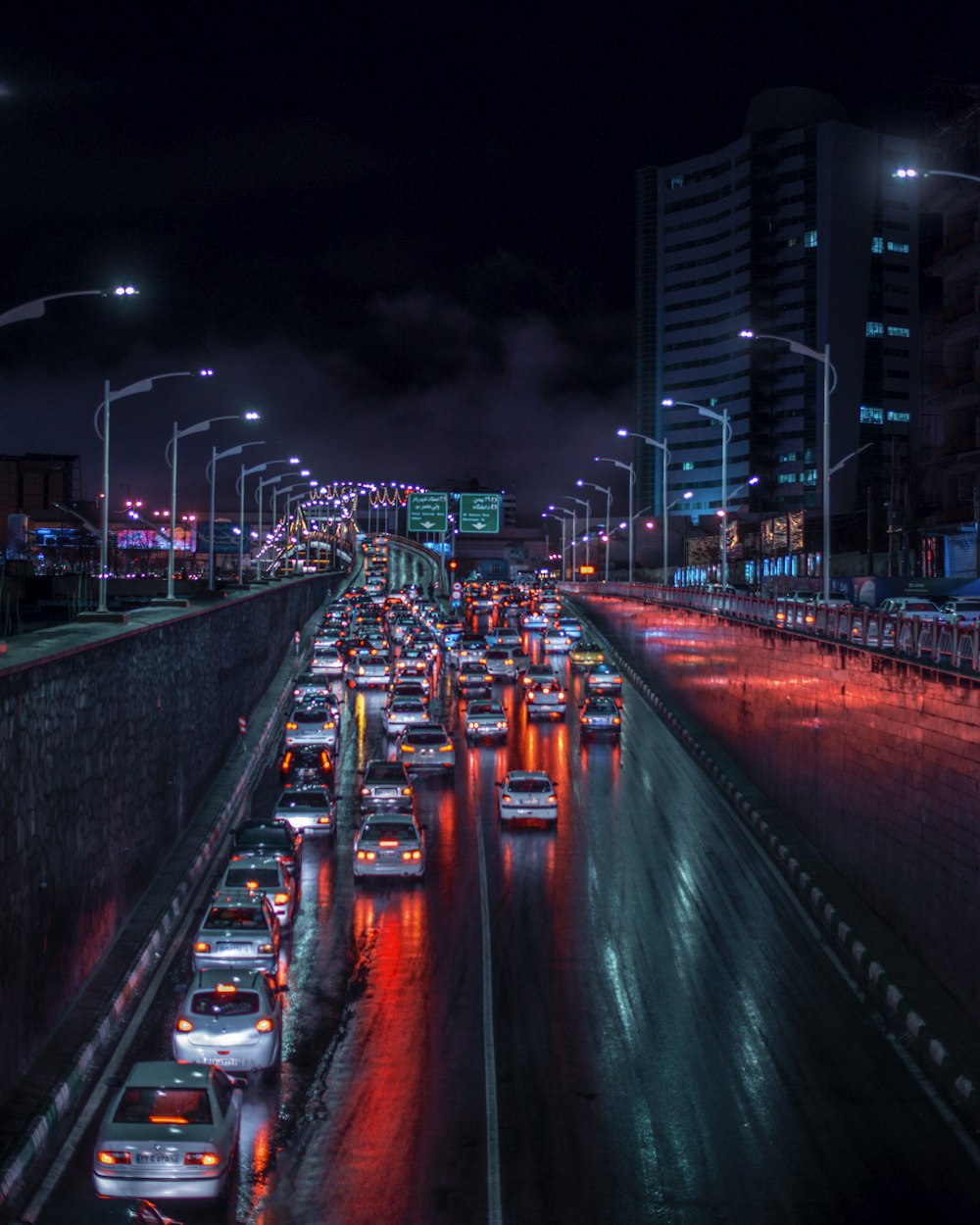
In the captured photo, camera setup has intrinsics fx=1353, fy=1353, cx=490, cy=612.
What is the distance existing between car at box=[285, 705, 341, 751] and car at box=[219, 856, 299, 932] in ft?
56.8

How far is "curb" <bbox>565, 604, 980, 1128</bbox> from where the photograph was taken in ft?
49.5

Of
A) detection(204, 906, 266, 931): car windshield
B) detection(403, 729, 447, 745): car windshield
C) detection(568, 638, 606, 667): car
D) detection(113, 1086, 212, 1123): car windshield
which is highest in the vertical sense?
detection(568, 638, 606, 667): car

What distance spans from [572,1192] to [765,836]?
1838cm

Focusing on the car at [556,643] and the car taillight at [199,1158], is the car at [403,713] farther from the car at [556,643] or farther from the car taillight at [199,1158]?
the car taillight at [199,1158]

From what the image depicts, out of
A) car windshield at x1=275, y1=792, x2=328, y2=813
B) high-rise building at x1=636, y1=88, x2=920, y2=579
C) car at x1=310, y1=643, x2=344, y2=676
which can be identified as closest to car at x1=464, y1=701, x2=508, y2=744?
car windshield at x1=275, y1=792, x2=328, y2=813

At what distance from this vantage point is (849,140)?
152375mm

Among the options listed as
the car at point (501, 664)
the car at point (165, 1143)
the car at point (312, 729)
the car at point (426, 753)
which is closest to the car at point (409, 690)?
the car at point (312, 729)

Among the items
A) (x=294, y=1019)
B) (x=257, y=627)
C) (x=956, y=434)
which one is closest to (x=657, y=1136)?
(x=294, y=1019)

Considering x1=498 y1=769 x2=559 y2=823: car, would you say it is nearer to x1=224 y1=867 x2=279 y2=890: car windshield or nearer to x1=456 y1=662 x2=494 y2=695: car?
x1=224 y1=867 x2=279 y2=890: car windshield

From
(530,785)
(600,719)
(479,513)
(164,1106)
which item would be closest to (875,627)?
(530,785)

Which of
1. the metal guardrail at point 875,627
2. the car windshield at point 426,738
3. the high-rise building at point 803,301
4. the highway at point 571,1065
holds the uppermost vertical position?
the high-rise building at point 803,301

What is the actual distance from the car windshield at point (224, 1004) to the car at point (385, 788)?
45.3ft

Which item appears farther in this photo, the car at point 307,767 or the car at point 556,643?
the car at point 556,643

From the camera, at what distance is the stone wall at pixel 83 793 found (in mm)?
14969
